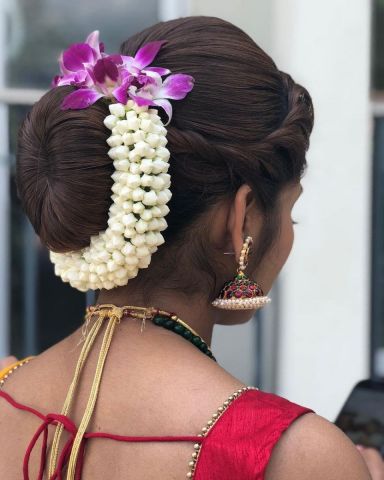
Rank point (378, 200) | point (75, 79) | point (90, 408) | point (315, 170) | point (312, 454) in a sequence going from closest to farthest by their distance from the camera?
point (312, 454) < point (90, 408) < point (75, 79) < point (315, 170) < point (378, 200)

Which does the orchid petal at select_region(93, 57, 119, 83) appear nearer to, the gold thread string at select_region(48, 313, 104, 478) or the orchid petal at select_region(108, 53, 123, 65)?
the orchid petal at select_region(108, 53, 123, 65)

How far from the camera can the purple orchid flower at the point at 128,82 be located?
1316 millimetres

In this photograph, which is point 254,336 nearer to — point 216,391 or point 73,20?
point 73,20

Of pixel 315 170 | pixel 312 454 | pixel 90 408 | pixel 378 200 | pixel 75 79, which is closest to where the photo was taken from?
pixel 312 454

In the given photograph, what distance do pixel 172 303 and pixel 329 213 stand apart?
5.84ft

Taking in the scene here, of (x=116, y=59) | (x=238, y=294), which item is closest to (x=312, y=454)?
(x=238, y=294)

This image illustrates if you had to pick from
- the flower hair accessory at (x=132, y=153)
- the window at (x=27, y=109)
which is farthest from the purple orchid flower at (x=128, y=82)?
the window at (x=27, y=109)

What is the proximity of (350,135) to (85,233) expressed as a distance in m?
Result: 1.91

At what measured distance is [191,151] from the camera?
1.31 metres

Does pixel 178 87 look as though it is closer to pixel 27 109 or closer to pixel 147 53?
pixel 147 53

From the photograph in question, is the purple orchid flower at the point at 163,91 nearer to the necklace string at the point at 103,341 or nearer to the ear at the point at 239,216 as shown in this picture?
the ear at the point at 239,216

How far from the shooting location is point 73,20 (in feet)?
10.7

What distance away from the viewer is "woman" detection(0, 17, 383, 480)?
1.25 meters

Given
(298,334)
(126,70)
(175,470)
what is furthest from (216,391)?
(298,334)
